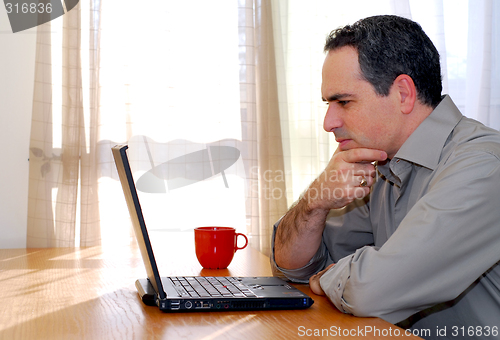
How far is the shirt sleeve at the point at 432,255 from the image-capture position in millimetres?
787

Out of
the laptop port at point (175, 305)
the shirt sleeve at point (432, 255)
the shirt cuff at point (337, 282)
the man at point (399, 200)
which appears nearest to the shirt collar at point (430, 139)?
the man at point (399, 200)

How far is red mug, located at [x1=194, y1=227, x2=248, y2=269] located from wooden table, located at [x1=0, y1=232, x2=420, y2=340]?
0.05 m

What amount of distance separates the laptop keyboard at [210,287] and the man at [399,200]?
0.16 metres

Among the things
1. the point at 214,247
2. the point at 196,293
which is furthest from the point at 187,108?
the point at 196,293

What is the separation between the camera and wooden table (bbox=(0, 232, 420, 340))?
2.21 feet

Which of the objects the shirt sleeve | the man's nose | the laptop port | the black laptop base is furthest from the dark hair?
the laptop port

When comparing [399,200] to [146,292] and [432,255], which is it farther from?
[146,292]

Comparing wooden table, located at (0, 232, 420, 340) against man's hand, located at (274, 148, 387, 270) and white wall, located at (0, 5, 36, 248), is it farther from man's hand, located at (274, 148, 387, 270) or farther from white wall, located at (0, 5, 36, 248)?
white wall, located at (0, 5, 36, 248)

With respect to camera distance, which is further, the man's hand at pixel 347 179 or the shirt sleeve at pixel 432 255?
the man's hand at pixel 347 179

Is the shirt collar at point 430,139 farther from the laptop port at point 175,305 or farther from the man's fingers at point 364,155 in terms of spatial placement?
the laptop port at point 175,305

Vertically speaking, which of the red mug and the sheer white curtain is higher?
the sheer white curtain

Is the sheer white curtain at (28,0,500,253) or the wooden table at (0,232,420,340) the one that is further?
the sheer white curtain at (28,0,500,253)

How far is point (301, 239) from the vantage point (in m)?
1.12

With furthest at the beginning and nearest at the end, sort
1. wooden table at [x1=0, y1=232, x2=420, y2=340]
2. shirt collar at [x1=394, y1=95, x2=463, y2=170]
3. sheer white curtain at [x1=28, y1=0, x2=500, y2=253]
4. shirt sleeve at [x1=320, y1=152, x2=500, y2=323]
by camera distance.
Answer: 1. sheer white curtain at [x1=28, y1=0, x2=500, y2=253]
2. shirt collar at [x1=394, y1=95, x2=463, y2=170]
3. shirt sleeve at [x1=320, y1=152, x2=500, y2=323]
4. wooden table at [x1=0, y1=232, x2=420, y2=340]
